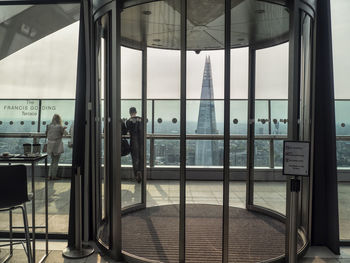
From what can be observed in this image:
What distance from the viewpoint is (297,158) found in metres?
2.12

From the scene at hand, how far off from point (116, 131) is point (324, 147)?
87.2 inches

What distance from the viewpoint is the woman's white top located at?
356cm

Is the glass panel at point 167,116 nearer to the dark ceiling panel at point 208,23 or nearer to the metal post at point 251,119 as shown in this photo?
the dark ceiling panel at point 208,23

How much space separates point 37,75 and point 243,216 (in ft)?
9.15

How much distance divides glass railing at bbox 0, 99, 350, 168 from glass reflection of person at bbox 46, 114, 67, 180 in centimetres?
6

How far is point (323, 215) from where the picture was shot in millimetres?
3330

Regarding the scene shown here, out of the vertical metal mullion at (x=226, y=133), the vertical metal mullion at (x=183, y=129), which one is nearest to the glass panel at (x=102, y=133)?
the vertical metal mullion at (x=183, y=129)

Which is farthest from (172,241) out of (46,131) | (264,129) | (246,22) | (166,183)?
(246,22)

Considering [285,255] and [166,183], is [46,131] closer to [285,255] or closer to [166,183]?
[166,183]

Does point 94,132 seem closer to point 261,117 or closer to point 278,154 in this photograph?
point 261,117

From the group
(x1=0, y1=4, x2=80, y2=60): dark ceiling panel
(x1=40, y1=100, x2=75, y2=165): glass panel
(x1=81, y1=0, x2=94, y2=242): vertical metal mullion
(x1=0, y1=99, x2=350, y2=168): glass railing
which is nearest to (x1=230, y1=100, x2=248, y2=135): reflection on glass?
(x1=0, y1=99, x2=350, y2=168): glass railing

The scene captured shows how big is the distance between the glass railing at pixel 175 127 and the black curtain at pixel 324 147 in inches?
11.0

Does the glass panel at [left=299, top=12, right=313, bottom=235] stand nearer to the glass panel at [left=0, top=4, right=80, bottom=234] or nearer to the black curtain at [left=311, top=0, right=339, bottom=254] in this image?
the black curtain at [left=311, top=0, right=339, bottom=254]

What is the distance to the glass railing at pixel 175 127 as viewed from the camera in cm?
276
